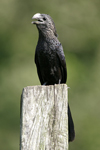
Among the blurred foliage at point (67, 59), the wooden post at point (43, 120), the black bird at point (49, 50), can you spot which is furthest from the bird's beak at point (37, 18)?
the blurred foliage at point (67, 59)

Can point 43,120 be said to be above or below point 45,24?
below

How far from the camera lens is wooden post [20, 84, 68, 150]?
312 centimetres

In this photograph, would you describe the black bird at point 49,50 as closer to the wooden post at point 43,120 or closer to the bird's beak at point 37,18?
the bird's beak at point 37,18

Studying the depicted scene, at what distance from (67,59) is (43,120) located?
7617 mm

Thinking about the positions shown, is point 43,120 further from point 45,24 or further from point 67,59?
point 67,59

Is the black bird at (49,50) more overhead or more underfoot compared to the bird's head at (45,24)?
more underfoot

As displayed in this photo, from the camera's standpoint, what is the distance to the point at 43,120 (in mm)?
3166

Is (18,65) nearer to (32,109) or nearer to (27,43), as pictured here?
(27,43)

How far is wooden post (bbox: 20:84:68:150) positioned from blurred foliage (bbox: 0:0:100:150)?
20.7 feet

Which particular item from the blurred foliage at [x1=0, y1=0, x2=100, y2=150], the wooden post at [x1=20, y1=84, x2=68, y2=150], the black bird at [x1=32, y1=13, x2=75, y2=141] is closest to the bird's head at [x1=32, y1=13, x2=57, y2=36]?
the black bird at [x1=32, y1=13, x2=75, y2=141]

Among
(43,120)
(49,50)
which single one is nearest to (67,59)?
(49,50)

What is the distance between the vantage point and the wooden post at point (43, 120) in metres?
3.12

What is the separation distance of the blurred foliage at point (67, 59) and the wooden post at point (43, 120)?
20.7 ft

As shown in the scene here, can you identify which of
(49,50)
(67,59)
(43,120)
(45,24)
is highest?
(67,59)
